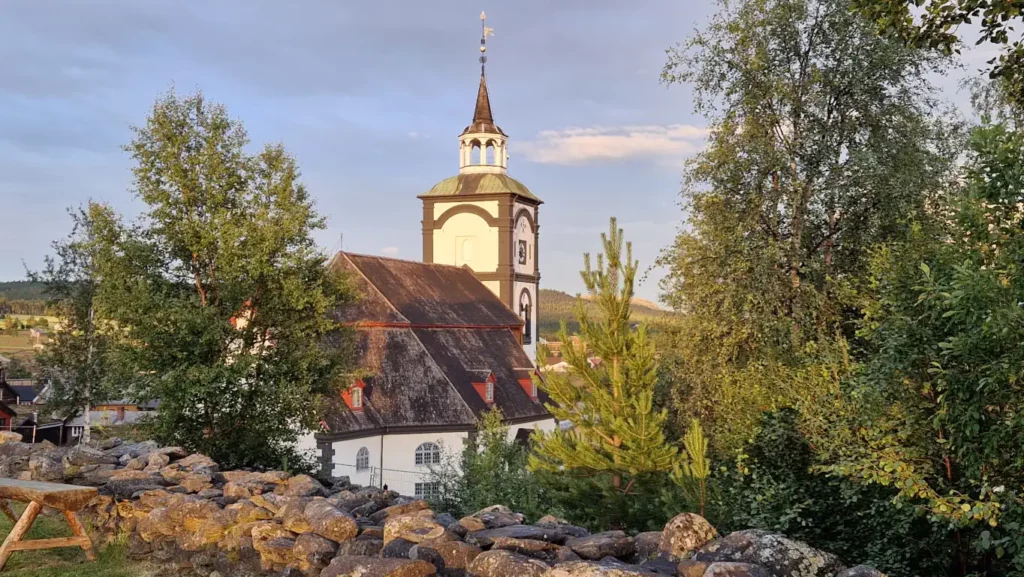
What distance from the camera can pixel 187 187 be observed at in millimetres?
17156

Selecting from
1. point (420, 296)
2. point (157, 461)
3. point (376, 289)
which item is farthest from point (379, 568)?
point (420, 296)

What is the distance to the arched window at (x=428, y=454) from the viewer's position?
122ft

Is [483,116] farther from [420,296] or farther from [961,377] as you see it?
[961,377]

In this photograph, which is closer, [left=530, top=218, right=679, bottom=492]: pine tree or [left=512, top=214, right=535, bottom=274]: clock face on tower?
[left=530, top=218, right=679, bottom=492]: pine tree

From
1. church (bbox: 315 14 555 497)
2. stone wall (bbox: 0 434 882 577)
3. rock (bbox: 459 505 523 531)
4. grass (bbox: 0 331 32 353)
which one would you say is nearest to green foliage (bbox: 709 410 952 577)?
stone wall (bbox: 0 434 882 577)

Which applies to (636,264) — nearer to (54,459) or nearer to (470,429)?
(54,459)

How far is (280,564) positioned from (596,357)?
242 inches

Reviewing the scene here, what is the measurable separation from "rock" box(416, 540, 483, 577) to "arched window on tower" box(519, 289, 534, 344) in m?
48.3

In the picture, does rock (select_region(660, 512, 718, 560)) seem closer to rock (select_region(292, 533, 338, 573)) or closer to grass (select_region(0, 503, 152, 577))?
rock (select_region(292, 533, 338, 573))

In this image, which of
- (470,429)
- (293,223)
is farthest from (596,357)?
(470,429)

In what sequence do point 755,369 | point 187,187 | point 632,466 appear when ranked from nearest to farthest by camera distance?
point 632,466
point 755,369
point 187,187

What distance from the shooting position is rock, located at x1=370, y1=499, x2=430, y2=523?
362 inches

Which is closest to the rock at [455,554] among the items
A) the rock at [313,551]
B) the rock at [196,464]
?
the rock at [313,551]

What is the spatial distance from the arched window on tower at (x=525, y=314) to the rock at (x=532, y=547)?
48345 mm
